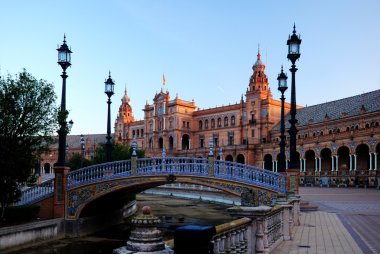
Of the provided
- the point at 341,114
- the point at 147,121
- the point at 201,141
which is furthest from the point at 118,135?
the point at 341,114

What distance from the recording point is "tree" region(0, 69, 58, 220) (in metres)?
17.0

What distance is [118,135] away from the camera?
11131cm

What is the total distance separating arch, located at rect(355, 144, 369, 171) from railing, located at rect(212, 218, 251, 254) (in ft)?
155

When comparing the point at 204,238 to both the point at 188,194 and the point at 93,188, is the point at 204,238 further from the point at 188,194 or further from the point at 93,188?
the point at 188,194

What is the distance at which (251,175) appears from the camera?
1819 cm

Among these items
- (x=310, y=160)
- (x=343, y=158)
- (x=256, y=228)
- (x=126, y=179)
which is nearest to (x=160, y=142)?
(x=310, y=160)

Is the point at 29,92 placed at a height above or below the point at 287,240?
above

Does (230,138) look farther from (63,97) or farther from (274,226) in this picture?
(274,226)

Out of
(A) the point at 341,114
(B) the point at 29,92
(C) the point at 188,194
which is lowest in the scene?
(C) the point at 188,194

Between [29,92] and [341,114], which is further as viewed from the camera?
[341,114]

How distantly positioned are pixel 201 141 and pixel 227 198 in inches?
2069

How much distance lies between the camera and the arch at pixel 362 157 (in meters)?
50.4

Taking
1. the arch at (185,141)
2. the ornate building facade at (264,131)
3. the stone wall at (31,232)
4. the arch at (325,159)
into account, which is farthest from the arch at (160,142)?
the stone wall at (31,232)

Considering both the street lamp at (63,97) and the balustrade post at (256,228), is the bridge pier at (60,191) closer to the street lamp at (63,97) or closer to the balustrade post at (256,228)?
the street lamp at (63,97)
